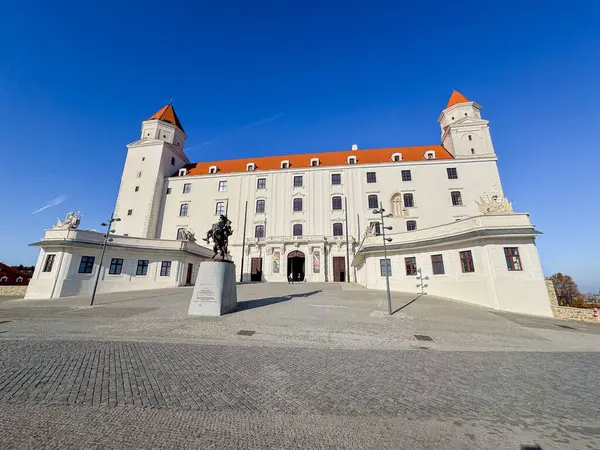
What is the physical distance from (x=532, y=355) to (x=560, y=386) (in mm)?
2394

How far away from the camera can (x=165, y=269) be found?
25.0m

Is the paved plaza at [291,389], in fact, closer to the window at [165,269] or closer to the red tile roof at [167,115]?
the window at [165,269]

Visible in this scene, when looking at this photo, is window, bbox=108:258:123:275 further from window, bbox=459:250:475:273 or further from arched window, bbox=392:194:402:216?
arched window, bbox=392:194:402:216

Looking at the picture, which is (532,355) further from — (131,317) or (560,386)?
(131,317)

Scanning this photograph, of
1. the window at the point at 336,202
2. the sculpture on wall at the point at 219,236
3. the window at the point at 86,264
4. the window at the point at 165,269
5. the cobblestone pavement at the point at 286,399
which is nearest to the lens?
the cobblestone pavement at the point at 286,399

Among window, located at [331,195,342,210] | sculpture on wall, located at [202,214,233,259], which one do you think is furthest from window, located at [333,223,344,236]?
sculpture on wall, located at [202,214,233,259]

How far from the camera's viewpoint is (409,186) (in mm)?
34250

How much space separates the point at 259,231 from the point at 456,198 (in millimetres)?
28002

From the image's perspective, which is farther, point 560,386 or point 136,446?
point 560,386

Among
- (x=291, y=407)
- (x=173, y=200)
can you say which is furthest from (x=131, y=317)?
(x=173, y=200)

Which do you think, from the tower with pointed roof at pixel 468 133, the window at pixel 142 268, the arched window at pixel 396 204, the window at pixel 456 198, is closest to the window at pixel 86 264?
the window at pixel 142 268

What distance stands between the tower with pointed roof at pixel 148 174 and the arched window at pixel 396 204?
118 feet

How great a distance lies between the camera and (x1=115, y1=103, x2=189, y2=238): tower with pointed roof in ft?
119

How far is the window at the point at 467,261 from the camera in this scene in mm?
16191
